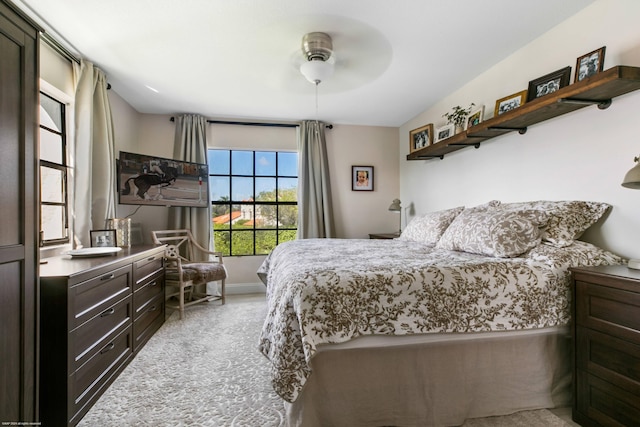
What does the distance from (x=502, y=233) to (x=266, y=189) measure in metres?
3.22

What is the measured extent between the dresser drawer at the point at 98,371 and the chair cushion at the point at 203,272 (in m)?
1.07

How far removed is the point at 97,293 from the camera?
5.62ft

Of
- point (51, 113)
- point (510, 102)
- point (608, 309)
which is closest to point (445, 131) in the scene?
point (510, 102)

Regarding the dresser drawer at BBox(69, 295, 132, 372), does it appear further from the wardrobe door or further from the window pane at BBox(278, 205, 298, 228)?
the window pane at BBox(278, 205, 298, 228)

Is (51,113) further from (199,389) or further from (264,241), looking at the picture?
(264,241)

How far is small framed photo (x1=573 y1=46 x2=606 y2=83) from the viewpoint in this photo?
1763mm

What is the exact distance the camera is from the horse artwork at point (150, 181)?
3046 millimetres

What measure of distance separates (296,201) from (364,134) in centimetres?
151

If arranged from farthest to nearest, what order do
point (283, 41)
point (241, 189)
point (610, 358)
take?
point (241, 189) → point (283, 41) → point (610, 358)

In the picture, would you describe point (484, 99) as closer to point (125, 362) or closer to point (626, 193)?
point (626, 193)

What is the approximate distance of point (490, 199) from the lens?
2.73 metres

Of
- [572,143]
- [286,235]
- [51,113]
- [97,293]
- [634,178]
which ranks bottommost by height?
[97,293]

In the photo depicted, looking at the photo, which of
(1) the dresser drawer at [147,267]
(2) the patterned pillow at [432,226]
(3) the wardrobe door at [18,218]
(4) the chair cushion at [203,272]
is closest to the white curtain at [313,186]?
(4) the chair cushion at [203,272]

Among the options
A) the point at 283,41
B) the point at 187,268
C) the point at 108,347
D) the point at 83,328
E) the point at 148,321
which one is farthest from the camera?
the point at 187,268
